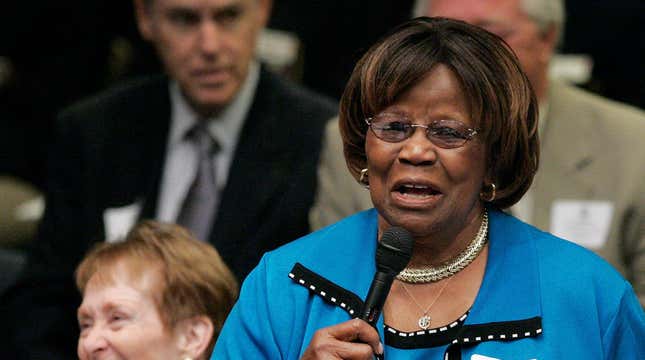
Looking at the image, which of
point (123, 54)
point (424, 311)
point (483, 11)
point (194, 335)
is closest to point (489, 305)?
point (424, 311)

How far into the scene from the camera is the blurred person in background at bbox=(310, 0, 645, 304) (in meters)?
3.45

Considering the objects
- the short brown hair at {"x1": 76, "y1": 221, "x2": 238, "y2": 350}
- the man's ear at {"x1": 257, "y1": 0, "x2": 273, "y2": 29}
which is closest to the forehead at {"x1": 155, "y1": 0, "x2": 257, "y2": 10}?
the man's ear at {"x1": 257, "y1": 0, "x2": 273, "y2": 29}

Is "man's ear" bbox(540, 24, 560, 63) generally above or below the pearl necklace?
below

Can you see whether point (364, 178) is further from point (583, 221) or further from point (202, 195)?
point (202, 195)

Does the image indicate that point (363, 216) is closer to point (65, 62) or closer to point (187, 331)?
point (187, 331)

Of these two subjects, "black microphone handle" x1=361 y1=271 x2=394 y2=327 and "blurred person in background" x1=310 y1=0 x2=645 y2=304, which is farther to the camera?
"blurred person in background" x1=310 y1=0 x2=645 y2=304

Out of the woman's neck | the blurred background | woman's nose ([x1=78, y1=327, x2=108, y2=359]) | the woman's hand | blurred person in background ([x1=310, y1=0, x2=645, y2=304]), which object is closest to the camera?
the woman's hand

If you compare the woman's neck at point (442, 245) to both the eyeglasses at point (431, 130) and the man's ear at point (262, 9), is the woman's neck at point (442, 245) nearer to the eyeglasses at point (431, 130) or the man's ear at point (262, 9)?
the eyeglasses at point (431, 130)

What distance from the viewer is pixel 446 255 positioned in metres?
2.36

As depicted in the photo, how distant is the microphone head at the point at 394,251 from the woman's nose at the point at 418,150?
0.15 m

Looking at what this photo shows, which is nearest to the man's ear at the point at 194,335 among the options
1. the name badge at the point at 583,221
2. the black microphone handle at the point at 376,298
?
the black microphone handle at the point at 376,298

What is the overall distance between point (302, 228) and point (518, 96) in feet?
4.46

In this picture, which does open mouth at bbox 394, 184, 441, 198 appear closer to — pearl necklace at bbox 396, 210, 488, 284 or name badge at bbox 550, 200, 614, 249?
pearl necklace at bbox 396, 210, 488, 284

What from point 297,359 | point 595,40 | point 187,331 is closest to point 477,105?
point 297,359
